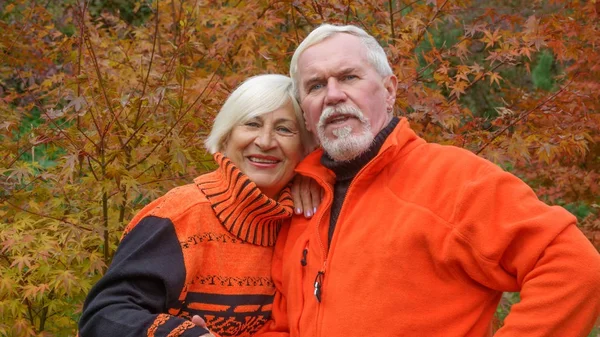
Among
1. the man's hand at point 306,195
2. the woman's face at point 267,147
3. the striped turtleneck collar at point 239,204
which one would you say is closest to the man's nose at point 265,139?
the woman's face at point 267,147

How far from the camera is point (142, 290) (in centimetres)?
249

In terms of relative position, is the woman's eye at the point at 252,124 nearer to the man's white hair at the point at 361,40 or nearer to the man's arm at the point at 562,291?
the man's white hair at the point at 361,40

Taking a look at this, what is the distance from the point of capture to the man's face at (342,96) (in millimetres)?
2721

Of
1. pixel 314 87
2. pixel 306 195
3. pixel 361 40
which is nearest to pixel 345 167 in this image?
pixel 306 195

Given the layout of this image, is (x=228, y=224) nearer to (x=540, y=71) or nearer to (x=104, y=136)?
(x=104, y=136)

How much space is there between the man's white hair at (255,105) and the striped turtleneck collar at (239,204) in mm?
126

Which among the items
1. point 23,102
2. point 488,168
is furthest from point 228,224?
point 23,102

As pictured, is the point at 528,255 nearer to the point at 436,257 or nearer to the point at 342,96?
the point at 436,257

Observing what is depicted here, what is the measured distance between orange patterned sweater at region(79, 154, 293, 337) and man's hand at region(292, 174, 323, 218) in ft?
0.12

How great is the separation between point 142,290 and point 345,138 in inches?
36.1

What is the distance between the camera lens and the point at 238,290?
9.10ft

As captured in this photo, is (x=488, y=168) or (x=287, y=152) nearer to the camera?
(x=488, y=168)

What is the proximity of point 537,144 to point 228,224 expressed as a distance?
2.15 metres

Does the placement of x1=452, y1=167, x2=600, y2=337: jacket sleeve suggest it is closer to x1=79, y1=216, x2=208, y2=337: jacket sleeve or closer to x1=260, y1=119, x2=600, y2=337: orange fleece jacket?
x1=260, y1=119, x2=600, y2=337: orange fleece jacket
